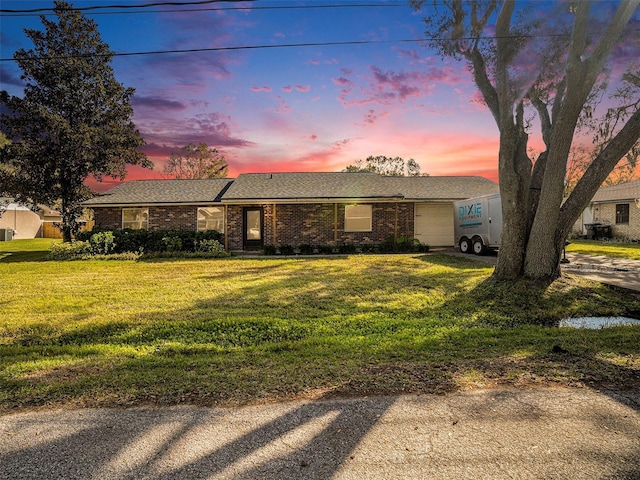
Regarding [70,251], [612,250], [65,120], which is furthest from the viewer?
[612,250]

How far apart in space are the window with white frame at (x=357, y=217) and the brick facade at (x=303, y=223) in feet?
0.85

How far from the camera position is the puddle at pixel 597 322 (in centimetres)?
605

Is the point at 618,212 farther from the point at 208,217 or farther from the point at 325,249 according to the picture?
the point at 208,217

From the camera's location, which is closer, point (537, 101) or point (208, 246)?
point (537, 101)

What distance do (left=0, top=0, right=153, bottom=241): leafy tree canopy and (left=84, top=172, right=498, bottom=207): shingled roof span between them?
1.80 metres

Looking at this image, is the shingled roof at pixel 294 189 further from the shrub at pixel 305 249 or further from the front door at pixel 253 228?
the shrub at pixel 305 249

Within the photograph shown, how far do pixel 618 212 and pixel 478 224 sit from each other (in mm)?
16445

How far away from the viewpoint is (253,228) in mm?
20031

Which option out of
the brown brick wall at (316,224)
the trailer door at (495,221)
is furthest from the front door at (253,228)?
the trailer door at (495,221)

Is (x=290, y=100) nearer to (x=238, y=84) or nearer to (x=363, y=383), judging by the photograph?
(x=238, y=84)

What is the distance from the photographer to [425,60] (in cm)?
Answer: 1180

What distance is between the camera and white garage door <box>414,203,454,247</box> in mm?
20625

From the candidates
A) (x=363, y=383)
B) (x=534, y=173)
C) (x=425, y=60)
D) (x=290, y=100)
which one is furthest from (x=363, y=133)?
(x=363, y=383)

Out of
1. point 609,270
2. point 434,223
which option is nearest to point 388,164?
point 434,223
